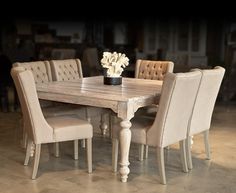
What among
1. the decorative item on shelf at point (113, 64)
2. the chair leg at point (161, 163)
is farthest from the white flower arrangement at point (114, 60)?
the chair leg at point (161, 163)

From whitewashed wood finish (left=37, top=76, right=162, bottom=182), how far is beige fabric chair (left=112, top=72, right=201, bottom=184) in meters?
0.17

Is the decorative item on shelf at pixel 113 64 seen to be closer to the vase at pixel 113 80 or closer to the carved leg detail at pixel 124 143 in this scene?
the vase at pixel 113 80

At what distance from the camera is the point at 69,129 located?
3.87m

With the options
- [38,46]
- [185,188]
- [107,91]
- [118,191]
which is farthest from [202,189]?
[38,46]

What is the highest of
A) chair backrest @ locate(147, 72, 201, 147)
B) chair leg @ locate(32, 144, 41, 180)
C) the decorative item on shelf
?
the decorative item on shelf

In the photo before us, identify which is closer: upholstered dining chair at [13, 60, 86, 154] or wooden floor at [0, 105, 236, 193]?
wooden floor at [0, 105, 236, 193]

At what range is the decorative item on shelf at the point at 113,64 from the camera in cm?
433

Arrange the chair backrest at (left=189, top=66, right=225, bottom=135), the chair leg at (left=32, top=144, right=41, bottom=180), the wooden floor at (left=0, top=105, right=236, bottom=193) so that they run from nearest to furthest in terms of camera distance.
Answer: the wooden floor at (left=0, top=105, right=236, bottom=193)
the chair leg at (left=32, top=144, right=41, bottom=180)
the chair backrest at (left=189, top=66, right=225, bottom=135)

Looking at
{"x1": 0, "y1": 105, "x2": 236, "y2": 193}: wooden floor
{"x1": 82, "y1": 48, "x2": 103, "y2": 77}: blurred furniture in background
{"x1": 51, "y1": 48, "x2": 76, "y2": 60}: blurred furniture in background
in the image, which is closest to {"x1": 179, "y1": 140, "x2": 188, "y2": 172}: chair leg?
{"x1": 0, "y1": 105, "x2": 236, "y2": 193}: wooden floor

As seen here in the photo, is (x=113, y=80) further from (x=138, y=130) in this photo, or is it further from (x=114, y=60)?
(x=138, y=130)

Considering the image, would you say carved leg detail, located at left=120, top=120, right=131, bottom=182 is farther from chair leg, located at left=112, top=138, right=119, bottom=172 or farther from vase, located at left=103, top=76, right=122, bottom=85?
vase, located at left=103, top=76, right=122, bottom=85

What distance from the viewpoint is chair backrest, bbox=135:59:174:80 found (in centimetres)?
525

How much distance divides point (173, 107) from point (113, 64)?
98 centimetres

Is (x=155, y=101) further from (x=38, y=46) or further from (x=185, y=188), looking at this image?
(x=38, y=46)
